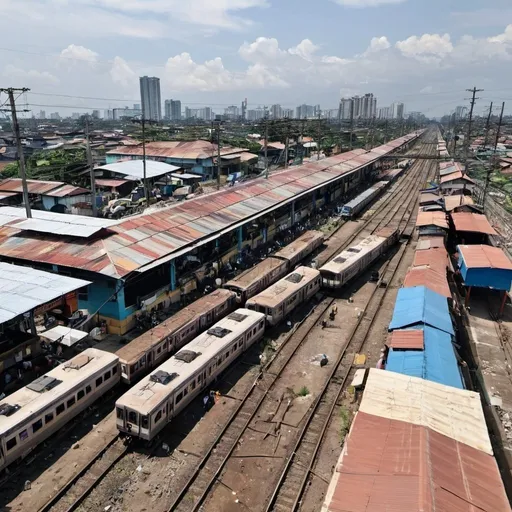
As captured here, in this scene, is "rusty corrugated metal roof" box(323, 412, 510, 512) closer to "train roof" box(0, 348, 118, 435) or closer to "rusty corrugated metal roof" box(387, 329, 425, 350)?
"rusty corrugated metal roof" box(387, 329, 425, 350)

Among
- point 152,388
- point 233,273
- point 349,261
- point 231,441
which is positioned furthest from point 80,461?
point 349,261

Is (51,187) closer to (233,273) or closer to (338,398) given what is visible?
(233,273)

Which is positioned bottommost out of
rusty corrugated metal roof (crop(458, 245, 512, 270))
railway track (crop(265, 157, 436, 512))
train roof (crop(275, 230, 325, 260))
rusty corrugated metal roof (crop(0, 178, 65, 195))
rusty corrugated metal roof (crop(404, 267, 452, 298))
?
railway track (crop(265, 157, 436, 512))

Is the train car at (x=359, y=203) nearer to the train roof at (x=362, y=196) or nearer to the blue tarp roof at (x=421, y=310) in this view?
the train roof at (x=362, y=196)

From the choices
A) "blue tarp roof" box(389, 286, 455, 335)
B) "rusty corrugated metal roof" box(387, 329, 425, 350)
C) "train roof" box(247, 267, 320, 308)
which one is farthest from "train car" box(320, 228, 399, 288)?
"rusty corrugated metal roof" box(387, 329, 425, 350)

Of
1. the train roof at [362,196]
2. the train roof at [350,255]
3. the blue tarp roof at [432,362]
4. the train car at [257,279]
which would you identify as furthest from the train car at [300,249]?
the blue tarp roof at [432,362]

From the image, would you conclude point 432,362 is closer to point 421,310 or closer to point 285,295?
point 421,310

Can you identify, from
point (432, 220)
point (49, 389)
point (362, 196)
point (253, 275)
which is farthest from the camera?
point (362, 196)

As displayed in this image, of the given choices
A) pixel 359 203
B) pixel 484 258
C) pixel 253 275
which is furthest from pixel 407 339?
pixel 359 203
